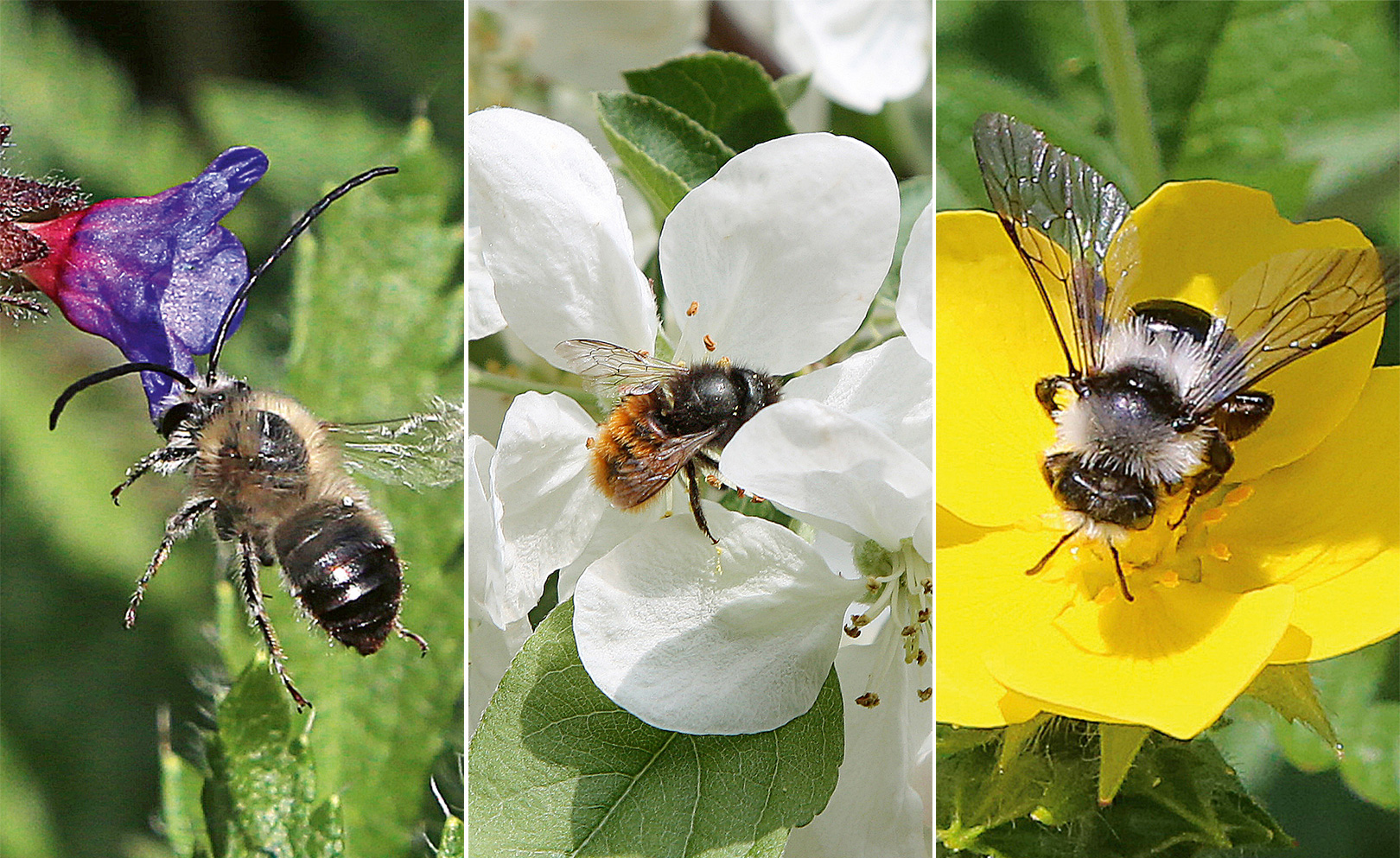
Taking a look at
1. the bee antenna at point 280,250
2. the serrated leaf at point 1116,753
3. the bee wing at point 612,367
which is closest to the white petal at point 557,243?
the bee wing at point 612,367

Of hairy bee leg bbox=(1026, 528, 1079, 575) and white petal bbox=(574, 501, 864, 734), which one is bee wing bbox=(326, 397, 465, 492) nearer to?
white petal bbox=(574, 501, 864, 734)

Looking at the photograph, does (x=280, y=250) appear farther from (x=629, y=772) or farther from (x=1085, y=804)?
(x=1085, y=804)

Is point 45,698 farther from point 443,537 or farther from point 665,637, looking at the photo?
point 665,637

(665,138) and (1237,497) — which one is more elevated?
(665,138)

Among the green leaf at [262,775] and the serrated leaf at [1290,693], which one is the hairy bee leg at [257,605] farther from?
the serrated leaf at [1290,693]

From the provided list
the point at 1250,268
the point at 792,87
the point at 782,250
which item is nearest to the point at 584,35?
the point at 792,87

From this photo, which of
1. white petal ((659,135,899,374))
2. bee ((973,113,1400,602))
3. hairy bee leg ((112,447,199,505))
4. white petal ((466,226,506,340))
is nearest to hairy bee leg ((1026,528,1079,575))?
bee ((973,113,1400,602))
